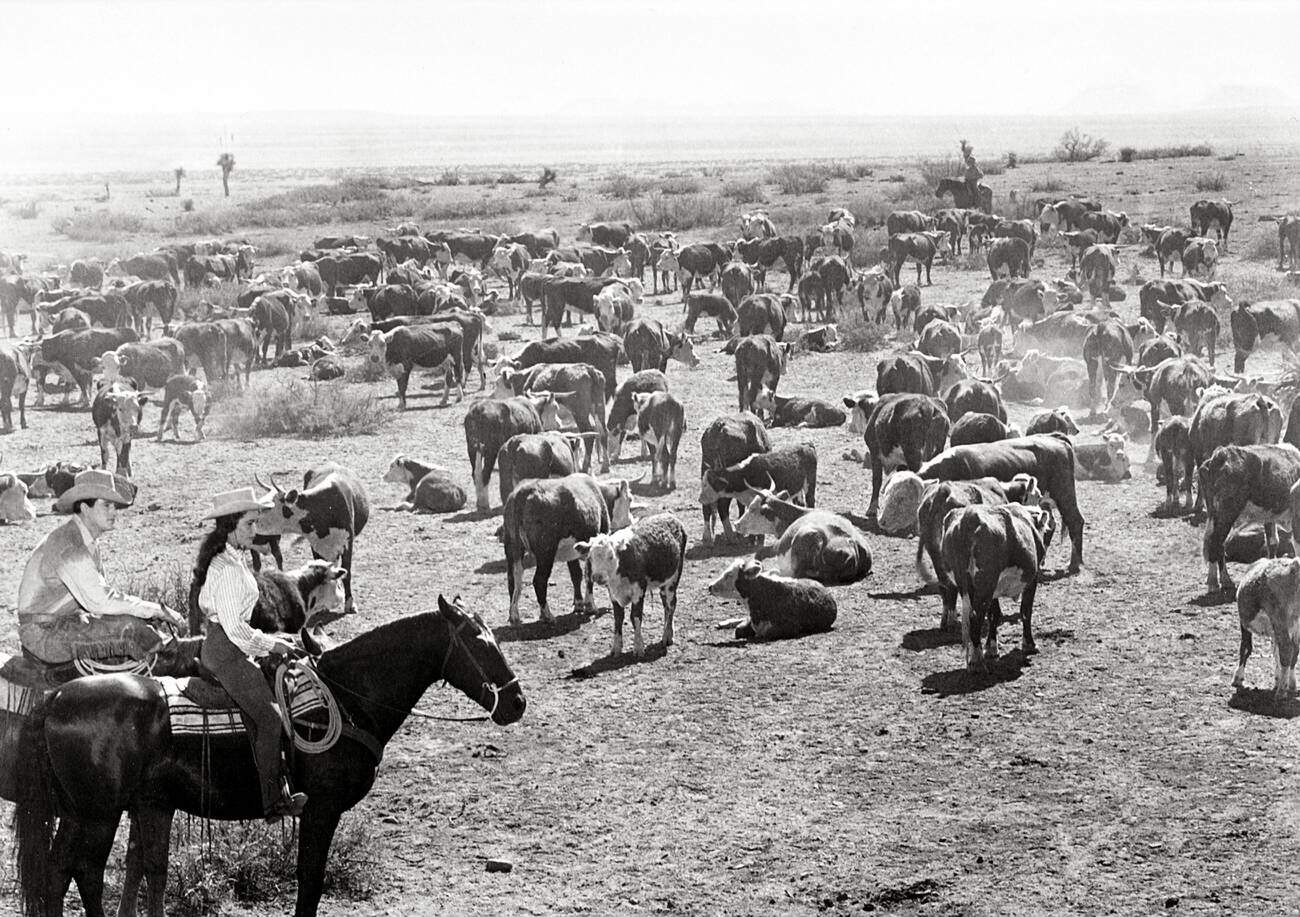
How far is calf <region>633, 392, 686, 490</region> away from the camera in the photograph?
19.5m

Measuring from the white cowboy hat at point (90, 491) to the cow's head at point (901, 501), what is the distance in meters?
9.86

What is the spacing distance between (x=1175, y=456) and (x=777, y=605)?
21.6 feet

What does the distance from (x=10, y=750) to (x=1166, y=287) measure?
25.5 m

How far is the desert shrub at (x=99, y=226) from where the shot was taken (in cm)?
5741

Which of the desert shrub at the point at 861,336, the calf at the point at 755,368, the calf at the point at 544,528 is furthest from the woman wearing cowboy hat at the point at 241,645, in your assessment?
the desert shrub at the point at 861,336

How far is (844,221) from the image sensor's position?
46906 millimetres

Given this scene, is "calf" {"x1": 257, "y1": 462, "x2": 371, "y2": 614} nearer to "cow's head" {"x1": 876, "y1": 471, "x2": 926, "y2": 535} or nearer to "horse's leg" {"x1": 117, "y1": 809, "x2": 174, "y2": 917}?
"cow's head" {"x1": 876, "y1": 471, "x2": 926, "y2": 535}

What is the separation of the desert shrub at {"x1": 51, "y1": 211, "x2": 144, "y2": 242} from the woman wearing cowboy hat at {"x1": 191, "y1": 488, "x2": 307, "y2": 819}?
51.9 metres

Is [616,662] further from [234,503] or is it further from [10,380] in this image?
[10,380]

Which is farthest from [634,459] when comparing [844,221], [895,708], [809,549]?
[844,221]

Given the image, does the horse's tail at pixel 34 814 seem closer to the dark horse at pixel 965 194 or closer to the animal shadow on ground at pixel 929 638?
the animal shadow on ground at pixel 929 638

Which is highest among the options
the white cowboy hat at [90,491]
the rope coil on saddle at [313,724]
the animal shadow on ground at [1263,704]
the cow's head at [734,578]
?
the white cowboy hat at [90,491]

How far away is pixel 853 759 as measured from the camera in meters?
10.8

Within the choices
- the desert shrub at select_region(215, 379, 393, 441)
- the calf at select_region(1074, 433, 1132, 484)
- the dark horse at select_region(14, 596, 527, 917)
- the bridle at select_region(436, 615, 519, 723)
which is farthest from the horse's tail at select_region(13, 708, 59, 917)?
the desert shrub at select_region(215, 379, 393, 441)
